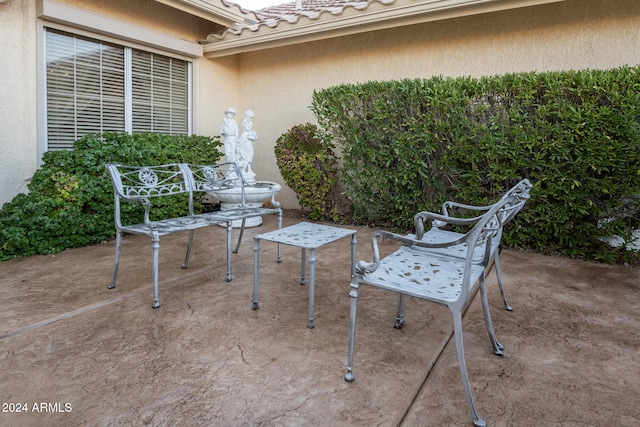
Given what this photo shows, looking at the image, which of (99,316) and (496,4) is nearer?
(99,316)

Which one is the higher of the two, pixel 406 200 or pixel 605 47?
pixel 605 47

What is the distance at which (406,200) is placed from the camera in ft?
17.1

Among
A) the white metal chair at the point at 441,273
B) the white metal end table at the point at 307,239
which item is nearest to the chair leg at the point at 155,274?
the white metal end table at the point at 307,239

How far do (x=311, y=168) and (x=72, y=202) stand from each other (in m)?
3.04

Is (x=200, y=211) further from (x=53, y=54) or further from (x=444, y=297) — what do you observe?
(x=444, y=297)

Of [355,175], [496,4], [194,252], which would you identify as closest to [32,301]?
[194,252]

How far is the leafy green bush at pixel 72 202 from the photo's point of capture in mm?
4043

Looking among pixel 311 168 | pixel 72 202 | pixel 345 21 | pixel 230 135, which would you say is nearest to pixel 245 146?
pixel 230 135

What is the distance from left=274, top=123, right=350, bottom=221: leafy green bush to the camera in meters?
5.96

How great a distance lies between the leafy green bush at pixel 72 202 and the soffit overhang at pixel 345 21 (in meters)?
2.38

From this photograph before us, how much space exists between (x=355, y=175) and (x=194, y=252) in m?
2.38

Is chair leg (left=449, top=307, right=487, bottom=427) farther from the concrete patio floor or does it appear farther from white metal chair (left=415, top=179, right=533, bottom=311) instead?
white metal chair (left=415, top=179, right=533, bottom=311)

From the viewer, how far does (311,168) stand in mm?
5961

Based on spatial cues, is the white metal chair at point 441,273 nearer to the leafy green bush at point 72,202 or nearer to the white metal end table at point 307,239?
the white metal end table at point 307,239
